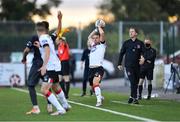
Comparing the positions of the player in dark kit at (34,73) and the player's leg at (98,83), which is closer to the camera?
the player in dark kit at (34,73)

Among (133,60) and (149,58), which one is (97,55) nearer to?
(133,60)

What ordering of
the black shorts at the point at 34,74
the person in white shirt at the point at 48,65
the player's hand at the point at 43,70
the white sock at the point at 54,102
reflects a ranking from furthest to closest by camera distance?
the black shorts at the point at 34,74, the white sock at the point at 54,102, the person in white shirt at the point at 48,65, the player's hand at the point at 43,70

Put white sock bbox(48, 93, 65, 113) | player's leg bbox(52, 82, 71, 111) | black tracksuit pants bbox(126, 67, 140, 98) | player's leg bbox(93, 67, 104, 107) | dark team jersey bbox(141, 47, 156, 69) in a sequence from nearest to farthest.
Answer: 1. white sock bbox(48, 93, 65, 113)
2. player's leg bbox(52, 82, 71, 111)
3. player's leg bbox(93, 67, 104, 107)
4. black tracksuit pants bbox(126, 67, 140, 98)
5. dark team jersey bbox(141, 47, 156, 69)

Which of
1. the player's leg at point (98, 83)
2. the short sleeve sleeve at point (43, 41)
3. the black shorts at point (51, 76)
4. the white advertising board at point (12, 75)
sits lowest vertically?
the white advertising board at point (12, 75)

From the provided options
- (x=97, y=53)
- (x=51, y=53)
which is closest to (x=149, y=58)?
(x=97, y=53)

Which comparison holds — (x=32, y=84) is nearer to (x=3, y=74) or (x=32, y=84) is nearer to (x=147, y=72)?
(x=147, y=72)

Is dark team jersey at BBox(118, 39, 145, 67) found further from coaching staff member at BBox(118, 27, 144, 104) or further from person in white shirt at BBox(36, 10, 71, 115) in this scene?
person in white shirt at BBox(36, 10, 71, 115)

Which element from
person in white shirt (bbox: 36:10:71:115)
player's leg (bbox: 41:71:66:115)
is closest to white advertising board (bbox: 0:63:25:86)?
person in white shirt (bbox: 36:10:71:115)

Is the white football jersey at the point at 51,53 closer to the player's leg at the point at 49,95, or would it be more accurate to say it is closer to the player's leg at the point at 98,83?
the player's leg at the point at 49,95

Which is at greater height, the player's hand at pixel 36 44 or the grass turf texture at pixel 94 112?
the player's hand at pixel 36 44

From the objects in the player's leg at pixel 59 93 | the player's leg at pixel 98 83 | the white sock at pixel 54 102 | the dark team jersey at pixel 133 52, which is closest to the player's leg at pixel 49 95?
the white sock at pixel 54 102

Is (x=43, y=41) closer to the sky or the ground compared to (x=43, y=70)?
closer to the sky

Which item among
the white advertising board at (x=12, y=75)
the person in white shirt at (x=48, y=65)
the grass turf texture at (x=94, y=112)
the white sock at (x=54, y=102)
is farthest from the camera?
the white advertising board at (x=12, y=75)

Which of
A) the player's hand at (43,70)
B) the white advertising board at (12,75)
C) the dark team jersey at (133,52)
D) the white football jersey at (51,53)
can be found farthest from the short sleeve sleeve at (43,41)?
the white advertising board at (12,75)
